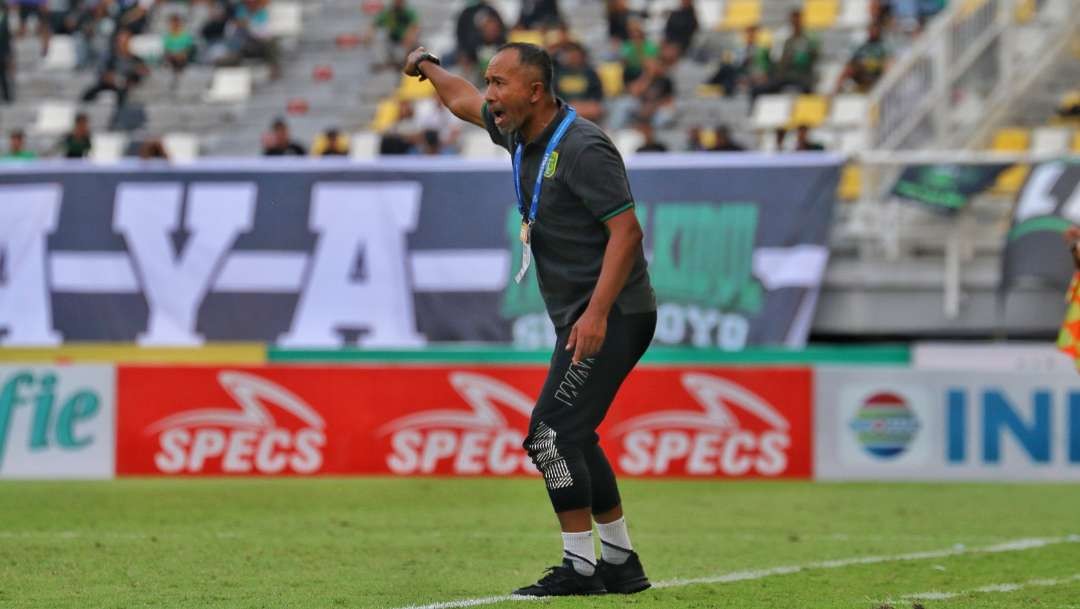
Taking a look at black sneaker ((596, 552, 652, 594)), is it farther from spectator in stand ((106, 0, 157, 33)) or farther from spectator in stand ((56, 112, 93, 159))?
spectator in stand ((106, 0, 157, 33))

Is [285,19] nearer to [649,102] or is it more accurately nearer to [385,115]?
[385,115]

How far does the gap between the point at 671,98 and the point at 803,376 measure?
23.6ft

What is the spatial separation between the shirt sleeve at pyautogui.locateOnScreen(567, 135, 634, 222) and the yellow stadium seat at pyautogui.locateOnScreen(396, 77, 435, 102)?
16783 mm

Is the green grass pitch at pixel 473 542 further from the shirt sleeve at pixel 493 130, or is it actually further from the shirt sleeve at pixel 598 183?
the shirt sleeve at pixel 493 130

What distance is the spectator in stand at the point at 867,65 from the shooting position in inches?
850

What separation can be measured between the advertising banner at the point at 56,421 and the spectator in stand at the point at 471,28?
9336mm

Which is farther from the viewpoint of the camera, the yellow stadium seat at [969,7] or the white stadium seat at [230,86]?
the white stadium seat at [230,86]

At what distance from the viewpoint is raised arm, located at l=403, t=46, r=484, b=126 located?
772 centimetres

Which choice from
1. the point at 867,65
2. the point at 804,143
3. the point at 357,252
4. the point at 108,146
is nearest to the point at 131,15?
the point at 108,146

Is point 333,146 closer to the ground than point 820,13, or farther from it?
closer to the ground

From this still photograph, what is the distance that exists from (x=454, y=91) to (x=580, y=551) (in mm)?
1993

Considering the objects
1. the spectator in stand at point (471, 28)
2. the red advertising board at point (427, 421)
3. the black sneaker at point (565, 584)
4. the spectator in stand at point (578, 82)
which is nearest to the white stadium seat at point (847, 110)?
the spectator in stand at point (578, 82)

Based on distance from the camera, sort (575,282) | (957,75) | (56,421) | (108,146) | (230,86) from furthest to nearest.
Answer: (230,86)
(108,146)
(957,75)
(56,421)
(575,282)

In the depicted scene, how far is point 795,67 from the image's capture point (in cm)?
2192
